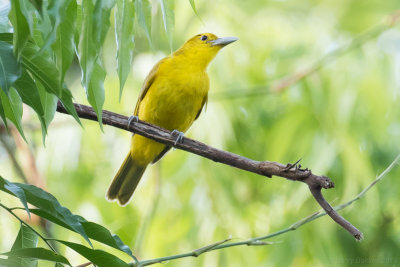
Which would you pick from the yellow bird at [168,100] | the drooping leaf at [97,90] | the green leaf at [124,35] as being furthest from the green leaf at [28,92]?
the yellow bird at [168,100]

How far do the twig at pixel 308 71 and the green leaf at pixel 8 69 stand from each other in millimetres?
4005

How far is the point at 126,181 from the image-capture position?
514cm

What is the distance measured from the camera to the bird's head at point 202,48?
5091 millimetres

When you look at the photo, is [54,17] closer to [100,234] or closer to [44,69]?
[44,69]

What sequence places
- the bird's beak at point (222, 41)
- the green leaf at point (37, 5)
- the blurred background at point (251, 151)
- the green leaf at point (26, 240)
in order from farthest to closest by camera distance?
the blurred background at point (251, 151) < the bird's beak at point (222, 41) < the green leaf at point (26, 240) < the green leaf at point (37, 5)

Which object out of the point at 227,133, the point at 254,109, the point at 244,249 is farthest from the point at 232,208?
the point at 254,109

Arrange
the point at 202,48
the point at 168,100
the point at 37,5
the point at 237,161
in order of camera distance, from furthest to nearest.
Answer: the point at 202,48
the point at 168,100
the point at 237,161
the point at 37,5

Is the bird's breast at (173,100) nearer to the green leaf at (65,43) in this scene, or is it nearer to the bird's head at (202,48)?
the bird's head at (202,48)

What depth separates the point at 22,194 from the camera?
167cm

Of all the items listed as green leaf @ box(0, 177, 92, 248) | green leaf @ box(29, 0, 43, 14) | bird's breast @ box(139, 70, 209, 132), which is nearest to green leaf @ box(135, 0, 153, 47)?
green leaf @ box(29, 0, 43, 14)

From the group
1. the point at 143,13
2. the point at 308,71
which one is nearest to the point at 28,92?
the point at 143,13

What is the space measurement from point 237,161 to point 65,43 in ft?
3.61

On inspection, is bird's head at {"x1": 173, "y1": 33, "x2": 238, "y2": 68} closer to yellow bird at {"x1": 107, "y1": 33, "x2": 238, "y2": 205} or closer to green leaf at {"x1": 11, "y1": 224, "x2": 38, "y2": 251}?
yellow bird at {"x1": 107, "y1": 33, "x2": 238, "y2": 205}

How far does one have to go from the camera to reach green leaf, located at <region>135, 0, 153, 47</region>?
1813mm
